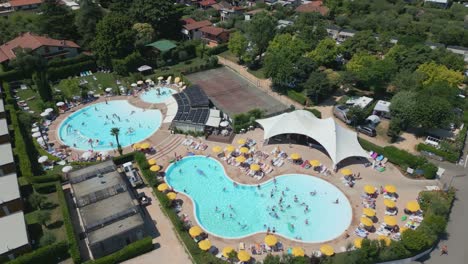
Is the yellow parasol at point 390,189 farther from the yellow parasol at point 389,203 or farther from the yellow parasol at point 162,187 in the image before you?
the yellow parasol at point 162,187

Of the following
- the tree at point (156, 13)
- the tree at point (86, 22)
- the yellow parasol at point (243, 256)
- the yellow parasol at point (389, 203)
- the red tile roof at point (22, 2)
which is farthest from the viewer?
the red tile roof at point (22, 2)

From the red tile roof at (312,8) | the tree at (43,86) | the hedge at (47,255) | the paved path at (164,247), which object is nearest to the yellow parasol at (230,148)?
the paved path at (164,247)

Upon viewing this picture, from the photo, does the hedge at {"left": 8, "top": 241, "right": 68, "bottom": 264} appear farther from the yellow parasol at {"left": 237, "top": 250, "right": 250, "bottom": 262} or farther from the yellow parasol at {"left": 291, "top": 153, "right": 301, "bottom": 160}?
the yellow parasol at {"left": 291, "top": 153, "right": 301, "bottom": 160}

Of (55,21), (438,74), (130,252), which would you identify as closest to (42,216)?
(130,252)

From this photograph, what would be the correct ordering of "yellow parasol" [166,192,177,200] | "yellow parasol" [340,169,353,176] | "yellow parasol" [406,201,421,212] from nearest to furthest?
"yellow parasol" [406,201,421,212] → "yellow parasol" [166,192,177,200] → "yellow parasol" [340,169,353,176]

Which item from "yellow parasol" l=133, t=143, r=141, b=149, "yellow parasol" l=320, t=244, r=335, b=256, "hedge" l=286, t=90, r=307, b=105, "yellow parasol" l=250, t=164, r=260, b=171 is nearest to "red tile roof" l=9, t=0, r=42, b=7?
"yellow parasol" l=133, t=143, r=141, b=149

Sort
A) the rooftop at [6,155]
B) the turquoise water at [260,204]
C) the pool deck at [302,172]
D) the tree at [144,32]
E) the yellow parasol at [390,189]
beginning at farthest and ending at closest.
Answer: the tree at [144,32]
the rooftop at [6,155]
the yellow parasol at [390,189]
the turquoise water at [260,204]
the pool deck at [302,172]
